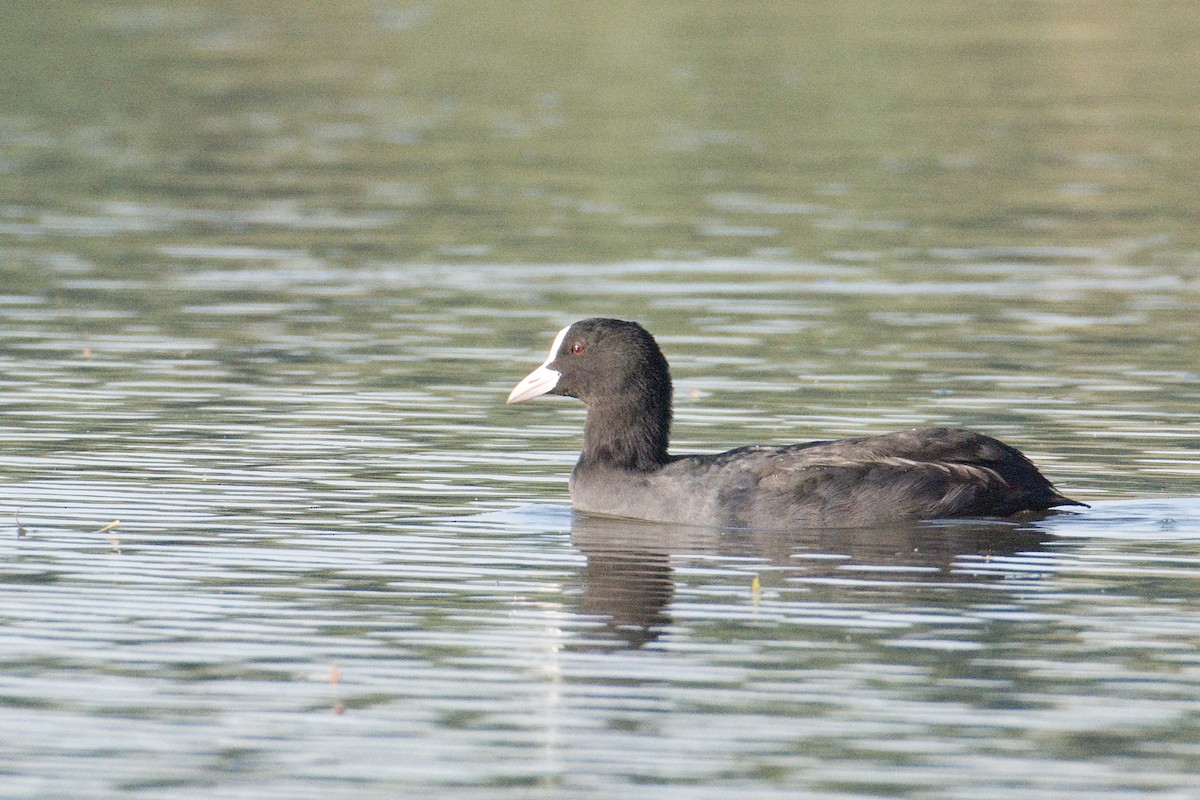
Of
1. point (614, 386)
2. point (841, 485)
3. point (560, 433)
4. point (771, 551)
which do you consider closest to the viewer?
point (771, 551)

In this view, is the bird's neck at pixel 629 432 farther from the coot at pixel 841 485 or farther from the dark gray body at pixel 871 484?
the dark gray body at pixel 871 484

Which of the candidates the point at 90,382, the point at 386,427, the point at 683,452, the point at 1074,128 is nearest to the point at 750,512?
the point at 683,452

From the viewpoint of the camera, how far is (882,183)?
1214 inches

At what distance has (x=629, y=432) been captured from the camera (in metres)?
14.6

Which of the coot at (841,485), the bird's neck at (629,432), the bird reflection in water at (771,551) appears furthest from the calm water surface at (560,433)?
the bird's neck at (629,432)

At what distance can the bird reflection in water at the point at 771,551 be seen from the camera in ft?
38.0

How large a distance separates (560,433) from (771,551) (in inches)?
169

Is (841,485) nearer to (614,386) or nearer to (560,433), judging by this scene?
Answer: (614,386)

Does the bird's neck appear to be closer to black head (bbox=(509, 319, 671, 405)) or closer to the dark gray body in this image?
black head (bbox=(509, 319, 671, 405))

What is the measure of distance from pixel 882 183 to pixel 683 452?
1575 centimetres

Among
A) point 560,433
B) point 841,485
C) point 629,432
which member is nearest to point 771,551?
point 841,485

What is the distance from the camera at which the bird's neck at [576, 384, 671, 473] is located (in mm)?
14430

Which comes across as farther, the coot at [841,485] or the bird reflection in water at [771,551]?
the coot at [841,485]

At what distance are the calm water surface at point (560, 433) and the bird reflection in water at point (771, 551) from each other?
0.05 meters
